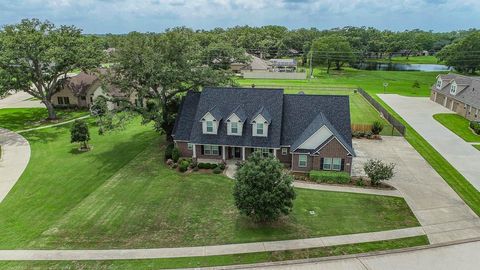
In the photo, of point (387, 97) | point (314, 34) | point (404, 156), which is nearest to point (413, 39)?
point (314, 34)

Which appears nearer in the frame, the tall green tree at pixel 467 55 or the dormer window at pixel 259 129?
the dormer window at pixel 259 129

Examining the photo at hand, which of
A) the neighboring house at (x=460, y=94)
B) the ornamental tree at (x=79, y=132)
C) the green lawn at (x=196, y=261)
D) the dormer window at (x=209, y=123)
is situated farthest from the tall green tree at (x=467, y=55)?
the ornamental tree at (x=79, y=132)

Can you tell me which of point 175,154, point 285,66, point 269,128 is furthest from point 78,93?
point 285,66

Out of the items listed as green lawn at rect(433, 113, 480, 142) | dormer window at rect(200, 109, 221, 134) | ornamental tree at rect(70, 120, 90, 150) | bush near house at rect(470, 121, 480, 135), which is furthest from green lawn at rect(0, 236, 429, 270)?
bush near house at rect(470, 121, 480, 135)

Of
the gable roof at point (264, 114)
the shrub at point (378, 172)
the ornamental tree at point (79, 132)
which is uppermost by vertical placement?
the gable roof at point (264, 114)

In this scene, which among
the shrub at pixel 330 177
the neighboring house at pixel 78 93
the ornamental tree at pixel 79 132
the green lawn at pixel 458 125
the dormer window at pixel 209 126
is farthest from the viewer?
the neighboring house at pixel 78 93

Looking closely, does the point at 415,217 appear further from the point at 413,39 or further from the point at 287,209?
the point at 413,39

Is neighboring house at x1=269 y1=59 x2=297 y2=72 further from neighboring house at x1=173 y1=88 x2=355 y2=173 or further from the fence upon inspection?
neighboring house at x1=173 y1=88 x2=355 y2=173

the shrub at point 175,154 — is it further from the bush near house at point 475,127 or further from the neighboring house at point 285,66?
the neighboring house at point 285,66
